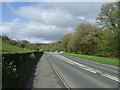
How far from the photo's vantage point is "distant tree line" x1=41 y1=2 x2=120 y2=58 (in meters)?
37.0

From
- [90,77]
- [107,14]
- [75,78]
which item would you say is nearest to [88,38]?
[107,14]

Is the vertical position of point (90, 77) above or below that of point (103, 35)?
below

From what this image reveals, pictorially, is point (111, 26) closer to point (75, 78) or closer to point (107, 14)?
point (107, 14)

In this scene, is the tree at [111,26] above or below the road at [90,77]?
above

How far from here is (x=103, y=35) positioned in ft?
133

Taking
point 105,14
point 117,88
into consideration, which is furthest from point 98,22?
point 117,88

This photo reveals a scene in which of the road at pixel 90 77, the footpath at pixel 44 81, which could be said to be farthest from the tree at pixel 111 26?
the footpath at pixel 44 81

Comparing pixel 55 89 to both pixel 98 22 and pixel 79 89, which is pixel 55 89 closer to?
pixel 79 89

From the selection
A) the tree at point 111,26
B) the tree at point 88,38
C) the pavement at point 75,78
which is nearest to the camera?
the pavement at point 75,78

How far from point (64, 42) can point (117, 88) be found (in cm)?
10929

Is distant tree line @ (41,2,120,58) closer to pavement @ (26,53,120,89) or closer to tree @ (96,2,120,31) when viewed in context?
tree @ (96,2,120,31)

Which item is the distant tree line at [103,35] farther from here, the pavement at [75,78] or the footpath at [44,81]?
the footpath at [44,81]

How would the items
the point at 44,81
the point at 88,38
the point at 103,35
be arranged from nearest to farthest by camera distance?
the point at 44,81 < the point at 103,35 < the point at 88,38

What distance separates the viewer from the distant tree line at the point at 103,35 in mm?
36969
